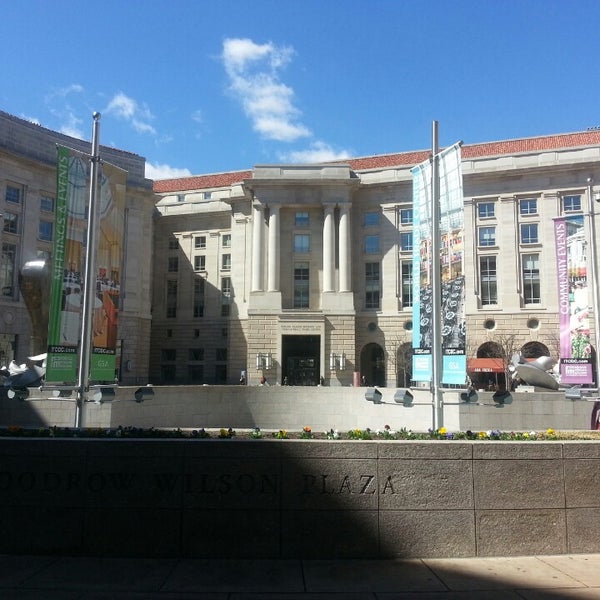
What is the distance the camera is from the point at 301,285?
62000 millimetres

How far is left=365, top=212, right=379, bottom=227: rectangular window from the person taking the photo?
63.0 metres

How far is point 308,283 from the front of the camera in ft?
203

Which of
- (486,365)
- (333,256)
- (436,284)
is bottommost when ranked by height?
(486,365)

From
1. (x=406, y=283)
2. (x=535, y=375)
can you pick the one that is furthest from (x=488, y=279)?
(x=535, y=375)

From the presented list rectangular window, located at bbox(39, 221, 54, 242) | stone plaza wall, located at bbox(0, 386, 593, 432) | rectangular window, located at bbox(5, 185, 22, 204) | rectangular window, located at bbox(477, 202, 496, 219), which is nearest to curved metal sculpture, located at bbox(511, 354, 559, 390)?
stone plaza wall, located at bbox(0, 386, 593, 432)

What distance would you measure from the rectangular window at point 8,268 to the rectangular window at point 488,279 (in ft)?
142

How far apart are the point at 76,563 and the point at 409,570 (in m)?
3.94

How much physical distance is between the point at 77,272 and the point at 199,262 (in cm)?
5480

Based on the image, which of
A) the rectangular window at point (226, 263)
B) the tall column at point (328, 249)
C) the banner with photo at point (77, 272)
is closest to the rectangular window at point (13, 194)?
the rectangular window at point (226, 263)

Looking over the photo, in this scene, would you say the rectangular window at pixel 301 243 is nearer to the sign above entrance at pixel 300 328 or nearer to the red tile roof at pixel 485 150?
the sign above entrance at pixel 300 328

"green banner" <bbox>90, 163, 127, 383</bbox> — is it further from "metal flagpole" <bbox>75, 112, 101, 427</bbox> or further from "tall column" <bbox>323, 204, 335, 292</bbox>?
"tall column" <bbox>323, 204, 335, 292</bbox>

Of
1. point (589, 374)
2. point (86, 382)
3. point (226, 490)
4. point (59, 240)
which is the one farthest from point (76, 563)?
point (589, 374)

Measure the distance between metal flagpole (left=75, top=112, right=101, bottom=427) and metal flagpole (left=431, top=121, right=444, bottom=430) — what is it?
935 cm

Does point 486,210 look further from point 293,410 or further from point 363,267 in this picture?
point 293,410
